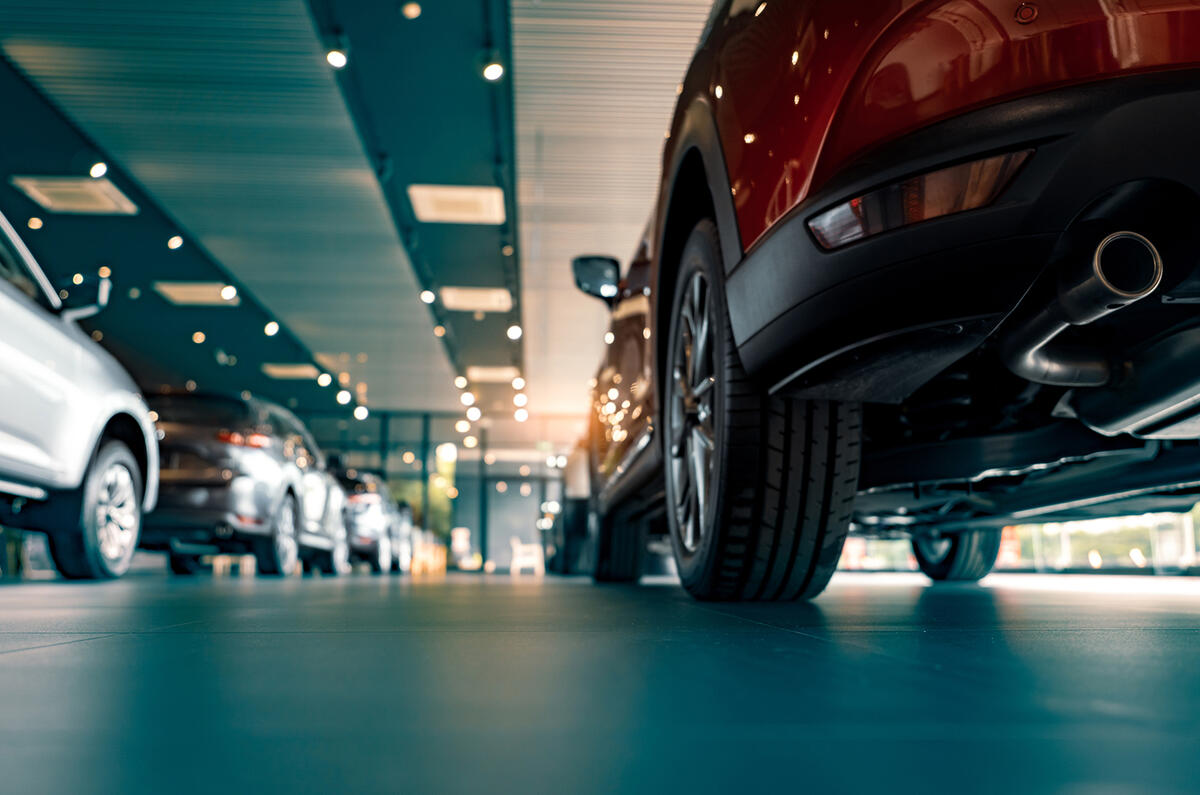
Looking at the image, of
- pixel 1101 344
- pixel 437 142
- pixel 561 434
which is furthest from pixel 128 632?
pixel 561 434

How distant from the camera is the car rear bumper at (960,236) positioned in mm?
1342

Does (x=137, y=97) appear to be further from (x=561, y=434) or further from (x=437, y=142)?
(x=561, y=434)

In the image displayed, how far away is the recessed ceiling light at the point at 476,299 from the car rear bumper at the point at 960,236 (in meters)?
13.3

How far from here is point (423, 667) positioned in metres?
1.25

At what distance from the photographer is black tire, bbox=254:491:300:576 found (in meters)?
8.20

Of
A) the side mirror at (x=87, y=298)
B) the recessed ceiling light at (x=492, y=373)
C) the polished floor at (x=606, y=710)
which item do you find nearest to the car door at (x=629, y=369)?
the polished floor at (x=606, y=710)

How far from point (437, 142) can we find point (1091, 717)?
9.85 meters

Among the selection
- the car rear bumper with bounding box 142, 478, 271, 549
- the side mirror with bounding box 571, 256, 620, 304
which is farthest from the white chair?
the side mirror with bounding box 571, 256, 620, 304

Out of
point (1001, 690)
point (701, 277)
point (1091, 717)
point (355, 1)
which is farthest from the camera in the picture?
point (355, 1)

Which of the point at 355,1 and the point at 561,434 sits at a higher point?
the point at 355,1

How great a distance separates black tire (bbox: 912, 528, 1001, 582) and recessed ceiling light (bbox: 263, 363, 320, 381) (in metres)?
17.1

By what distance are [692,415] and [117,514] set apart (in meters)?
4.40

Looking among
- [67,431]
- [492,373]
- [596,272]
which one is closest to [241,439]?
[67,431]

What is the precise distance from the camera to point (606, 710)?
0.90 metres
